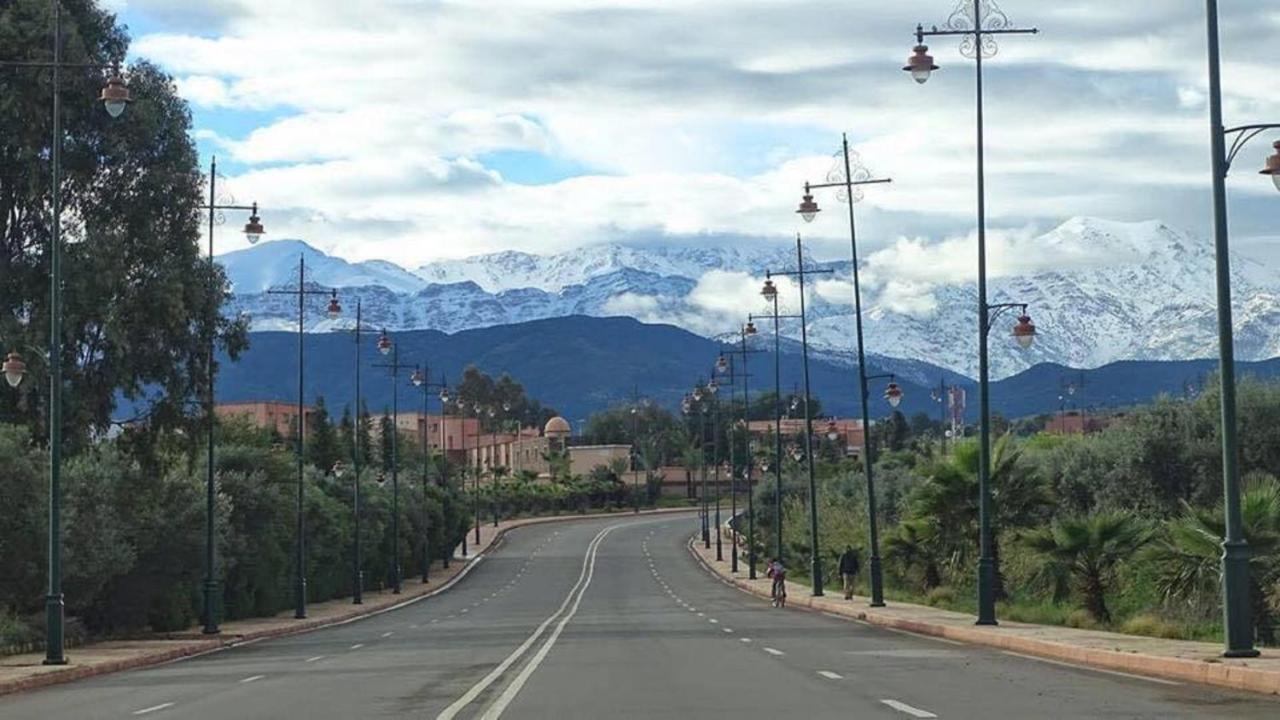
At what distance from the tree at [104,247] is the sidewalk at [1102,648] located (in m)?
19.0

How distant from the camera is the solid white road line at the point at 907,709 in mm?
17797

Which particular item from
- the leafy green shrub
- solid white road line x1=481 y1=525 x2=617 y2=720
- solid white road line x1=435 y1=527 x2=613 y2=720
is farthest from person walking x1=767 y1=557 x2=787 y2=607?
solid white road line x1=435 y1=527 x2=613 y2=720

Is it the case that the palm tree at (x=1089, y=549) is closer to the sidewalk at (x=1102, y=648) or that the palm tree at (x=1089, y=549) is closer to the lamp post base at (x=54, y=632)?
the sidewalk at (x=1102, y=648)

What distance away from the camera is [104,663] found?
3312cm

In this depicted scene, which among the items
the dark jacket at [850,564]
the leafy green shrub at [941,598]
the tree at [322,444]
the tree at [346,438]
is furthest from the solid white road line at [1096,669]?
the tree at [322,444]

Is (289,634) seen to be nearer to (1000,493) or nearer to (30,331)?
(30,331)

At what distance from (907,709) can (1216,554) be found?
10673 mm

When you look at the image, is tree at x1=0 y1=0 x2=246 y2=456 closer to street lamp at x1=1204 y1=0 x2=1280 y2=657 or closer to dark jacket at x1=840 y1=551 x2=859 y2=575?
dark jacket at x1=840 y1=551 x2=859 y2=575

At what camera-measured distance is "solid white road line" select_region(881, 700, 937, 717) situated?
1780 centimetres

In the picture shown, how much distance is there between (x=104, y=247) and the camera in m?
45.4

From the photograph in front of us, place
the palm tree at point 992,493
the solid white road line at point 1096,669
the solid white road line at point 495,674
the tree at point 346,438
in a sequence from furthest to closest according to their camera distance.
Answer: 1. the tree at point 346,438
2. the palm tree at point 992,493
3. the solid white road line at point 1096,669
4. the solid white road line at point 495,674

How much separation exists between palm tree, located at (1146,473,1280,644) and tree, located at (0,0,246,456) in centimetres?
2705

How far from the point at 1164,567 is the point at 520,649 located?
12047mm

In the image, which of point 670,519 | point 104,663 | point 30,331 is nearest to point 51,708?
point 104,663
